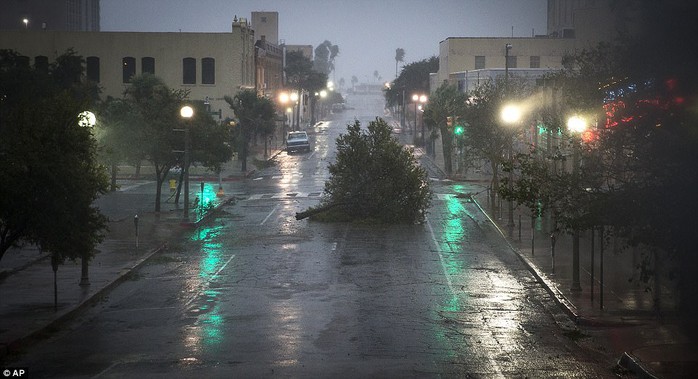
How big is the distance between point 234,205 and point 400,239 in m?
12.9

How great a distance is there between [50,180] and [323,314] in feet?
19.5

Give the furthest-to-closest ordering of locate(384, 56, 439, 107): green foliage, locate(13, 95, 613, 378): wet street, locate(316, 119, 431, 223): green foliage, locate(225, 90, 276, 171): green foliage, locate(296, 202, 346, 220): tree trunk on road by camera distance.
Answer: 1. locate(384, 56, 439, 107): green foliage
2. locate(225, 90, 276, 171): green foliage
3. locate(296, 202, 346, 220): tree trunk on road
4. locate(316, 119, 431, 223): green foliage
5. locate(13, 95, 613, 378): wet street

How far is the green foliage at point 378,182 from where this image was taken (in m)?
38.2

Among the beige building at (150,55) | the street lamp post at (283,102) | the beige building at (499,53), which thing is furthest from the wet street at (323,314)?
the beige building at (499,53)

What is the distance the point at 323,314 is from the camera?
20.9 metres

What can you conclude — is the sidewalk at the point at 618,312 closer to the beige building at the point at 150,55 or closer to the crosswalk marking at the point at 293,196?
the crosswalk marking at the point at 293,196

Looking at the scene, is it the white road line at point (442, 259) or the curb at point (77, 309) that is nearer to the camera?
the curb at point (77, 309)

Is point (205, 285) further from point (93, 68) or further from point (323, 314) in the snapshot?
point (93, 68)

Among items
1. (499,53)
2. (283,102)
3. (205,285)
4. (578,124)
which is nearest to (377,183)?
(205,285)

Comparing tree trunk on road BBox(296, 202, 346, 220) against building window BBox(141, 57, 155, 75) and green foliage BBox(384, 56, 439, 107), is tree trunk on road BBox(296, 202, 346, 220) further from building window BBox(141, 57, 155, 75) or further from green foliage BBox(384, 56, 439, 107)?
green foliage BBox(384, 56, 439, 107)

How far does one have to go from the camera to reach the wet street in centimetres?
1648

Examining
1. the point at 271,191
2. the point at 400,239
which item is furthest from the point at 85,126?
the point at 271,191

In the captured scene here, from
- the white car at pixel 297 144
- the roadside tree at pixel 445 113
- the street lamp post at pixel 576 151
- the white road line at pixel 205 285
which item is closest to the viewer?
the white road line at pixel 205 285

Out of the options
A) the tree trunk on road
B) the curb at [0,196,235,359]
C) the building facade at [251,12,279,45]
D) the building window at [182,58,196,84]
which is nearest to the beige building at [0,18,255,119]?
the building window at [182,58,196,84]
